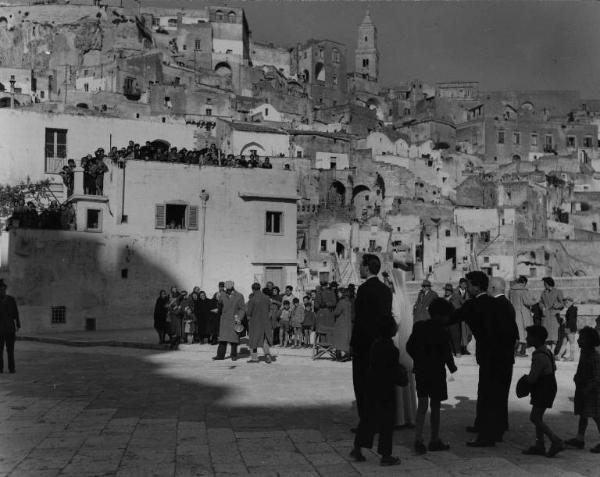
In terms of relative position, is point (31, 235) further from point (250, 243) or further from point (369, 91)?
point (369, 91)

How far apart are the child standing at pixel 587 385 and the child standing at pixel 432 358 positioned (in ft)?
4.21

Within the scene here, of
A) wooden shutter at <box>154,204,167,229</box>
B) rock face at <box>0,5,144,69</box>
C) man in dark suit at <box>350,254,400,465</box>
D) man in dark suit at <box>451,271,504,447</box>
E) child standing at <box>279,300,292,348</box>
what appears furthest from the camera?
rock face at <box>0,5,144,69</box>

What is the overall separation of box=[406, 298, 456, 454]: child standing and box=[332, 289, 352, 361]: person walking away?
678cm

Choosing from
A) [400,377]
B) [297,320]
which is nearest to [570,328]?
[297,320]

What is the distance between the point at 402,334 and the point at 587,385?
6.44 ft

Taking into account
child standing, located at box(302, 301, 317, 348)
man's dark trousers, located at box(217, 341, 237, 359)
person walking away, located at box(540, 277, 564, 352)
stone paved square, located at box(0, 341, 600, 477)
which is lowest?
stone paved square, located at box(0, 341, 600, 477)

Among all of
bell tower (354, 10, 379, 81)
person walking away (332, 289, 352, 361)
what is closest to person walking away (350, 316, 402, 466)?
person walking away (332, 289, 352, 361)

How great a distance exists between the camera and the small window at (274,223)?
26.8m

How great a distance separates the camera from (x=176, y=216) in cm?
2589

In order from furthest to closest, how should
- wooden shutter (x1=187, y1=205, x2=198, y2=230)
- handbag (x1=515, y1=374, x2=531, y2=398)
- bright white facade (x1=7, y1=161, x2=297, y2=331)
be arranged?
wooden shutter (x1=187, y1=205, x2=198, y2=230) < bright white facade (x1=7, y1=161, x2=297, y2=331) < handbag (x1=515, y1=374, x2=531, y2=398)

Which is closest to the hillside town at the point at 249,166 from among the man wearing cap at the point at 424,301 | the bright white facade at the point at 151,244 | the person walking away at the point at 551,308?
the bright white facade at the point at 151,244

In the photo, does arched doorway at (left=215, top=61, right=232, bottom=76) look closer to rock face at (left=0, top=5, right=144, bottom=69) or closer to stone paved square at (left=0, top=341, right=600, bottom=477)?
rock face at (left=0, top=5, right=144, bottom=69)

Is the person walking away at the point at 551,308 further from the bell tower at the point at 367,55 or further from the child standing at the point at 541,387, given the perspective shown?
the bell tower at the point at 367,55

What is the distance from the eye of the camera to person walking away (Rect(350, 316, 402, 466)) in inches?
251
